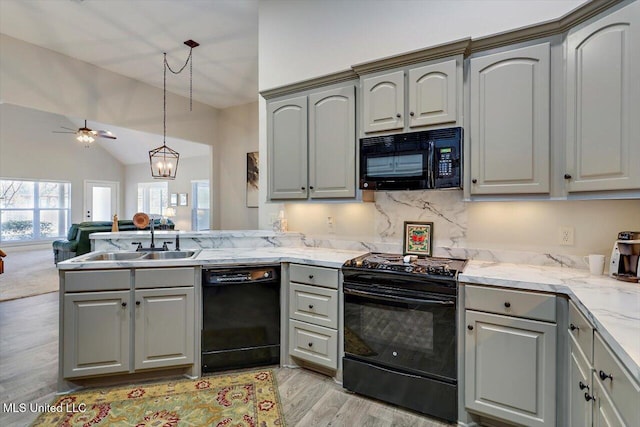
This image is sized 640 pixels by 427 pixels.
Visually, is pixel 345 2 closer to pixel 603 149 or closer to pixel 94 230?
pixel 603 149

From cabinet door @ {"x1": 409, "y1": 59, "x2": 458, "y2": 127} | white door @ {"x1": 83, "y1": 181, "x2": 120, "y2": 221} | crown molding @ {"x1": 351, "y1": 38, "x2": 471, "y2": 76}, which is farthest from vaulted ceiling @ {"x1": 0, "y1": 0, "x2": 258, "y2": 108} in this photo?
white door @ {"x1": 83, "y1": 181, "x2": 120, "y2": 221}

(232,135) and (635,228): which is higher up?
(232,135)

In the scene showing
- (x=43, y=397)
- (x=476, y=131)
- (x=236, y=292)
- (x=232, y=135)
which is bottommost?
(x=43, y=397)

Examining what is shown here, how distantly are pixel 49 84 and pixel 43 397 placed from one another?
14.6 ft

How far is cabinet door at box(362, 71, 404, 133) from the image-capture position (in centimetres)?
241

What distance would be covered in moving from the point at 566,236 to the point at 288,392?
2.21 m

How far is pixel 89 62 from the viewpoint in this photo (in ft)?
16.8

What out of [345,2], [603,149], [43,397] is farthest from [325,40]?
Answer: [43,397]

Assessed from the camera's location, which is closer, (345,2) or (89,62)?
(345,2)

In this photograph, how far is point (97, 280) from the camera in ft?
7.55

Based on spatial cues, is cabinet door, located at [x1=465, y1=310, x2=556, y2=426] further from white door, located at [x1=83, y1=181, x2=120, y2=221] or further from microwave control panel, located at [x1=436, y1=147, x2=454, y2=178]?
white door, located at [x1=83, y1=181, x2=120, y2=221]

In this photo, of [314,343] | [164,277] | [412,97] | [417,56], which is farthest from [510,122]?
[164,277]

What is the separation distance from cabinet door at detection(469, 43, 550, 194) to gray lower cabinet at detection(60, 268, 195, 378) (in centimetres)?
225

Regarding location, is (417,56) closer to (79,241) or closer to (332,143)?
(332,143)
